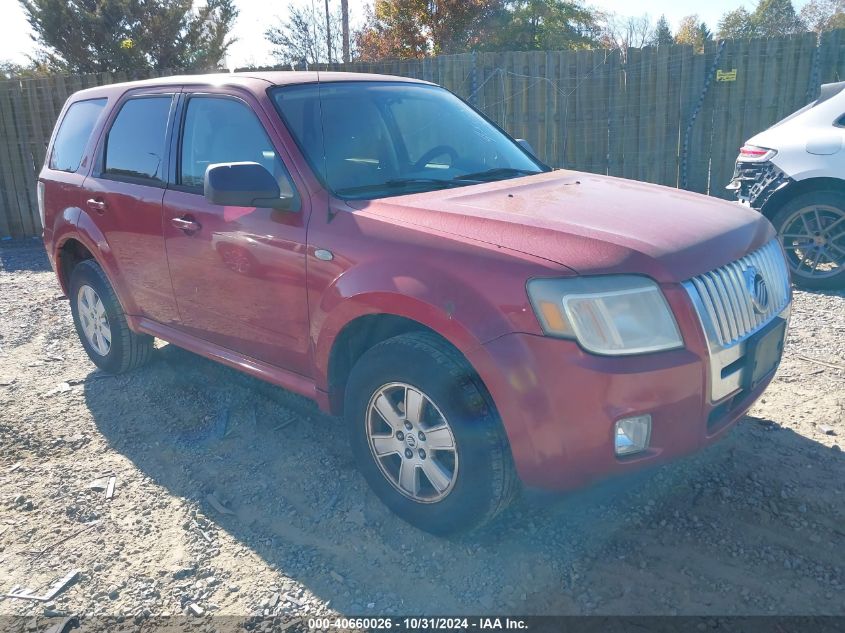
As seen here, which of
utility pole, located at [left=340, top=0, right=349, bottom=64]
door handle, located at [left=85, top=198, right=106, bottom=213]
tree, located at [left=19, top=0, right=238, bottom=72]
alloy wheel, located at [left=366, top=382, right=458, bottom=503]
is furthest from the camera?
utility pole, located at [left=340, top=0, right=349, bottom=64]

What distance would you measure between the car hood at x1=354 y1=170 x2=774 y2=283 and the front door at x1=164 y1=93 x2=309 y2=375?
0.51 metres

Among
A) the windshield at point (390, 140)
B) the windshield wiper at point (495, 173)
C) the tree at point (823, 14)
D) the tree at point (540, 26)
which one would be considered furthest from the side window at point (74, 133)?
the tree at point (823, 14)

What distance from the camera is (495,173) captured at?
393cm

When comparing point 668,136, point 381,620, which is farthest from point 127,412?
point 668,136

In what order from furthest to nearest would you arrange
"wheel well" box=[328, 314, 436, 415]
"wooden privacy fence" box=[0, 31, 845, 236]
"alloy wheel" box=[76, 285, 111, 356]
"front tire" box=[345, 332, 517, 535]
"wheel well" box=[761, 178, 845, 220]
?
"wooden privacy fence" box=[0, 31, 845, 236], "wheel well" box=[761, 178, 845, 220], "alloy wheel" box=[76, 285, 111, 356], "wheel well" box=[328, 314, 436, 415], "front tire" box=[345, 332, 517, 535]

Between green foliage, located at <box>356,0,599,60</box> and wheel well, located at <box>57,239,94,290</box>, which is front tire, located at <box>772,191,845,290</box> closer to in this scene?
wheel well, located at <box>57,239,94,290</box>

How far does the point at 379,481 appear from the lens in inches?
128

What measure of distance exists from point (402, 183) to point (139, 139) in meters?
1.93

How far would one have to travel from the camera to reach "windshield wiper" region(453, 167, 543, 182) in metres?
3.78

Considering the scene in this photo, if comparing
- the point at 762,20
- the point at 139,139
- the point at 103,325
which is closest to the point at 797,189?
the point at 139,139

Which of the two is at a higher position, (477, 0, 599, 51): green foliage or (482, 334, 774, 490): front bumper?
(477, 0, 599, 51): green foliage

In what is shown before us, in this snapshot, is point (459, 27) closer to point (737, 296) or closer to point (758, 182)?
point (758, 182)

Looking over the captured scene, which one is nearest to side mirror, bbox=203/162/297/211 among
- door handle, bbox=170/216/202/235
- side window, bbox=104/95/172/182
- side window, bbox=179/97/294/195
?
side window, bbox=179/97/294/195

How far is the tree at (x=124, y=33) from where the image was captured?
20125 mm
